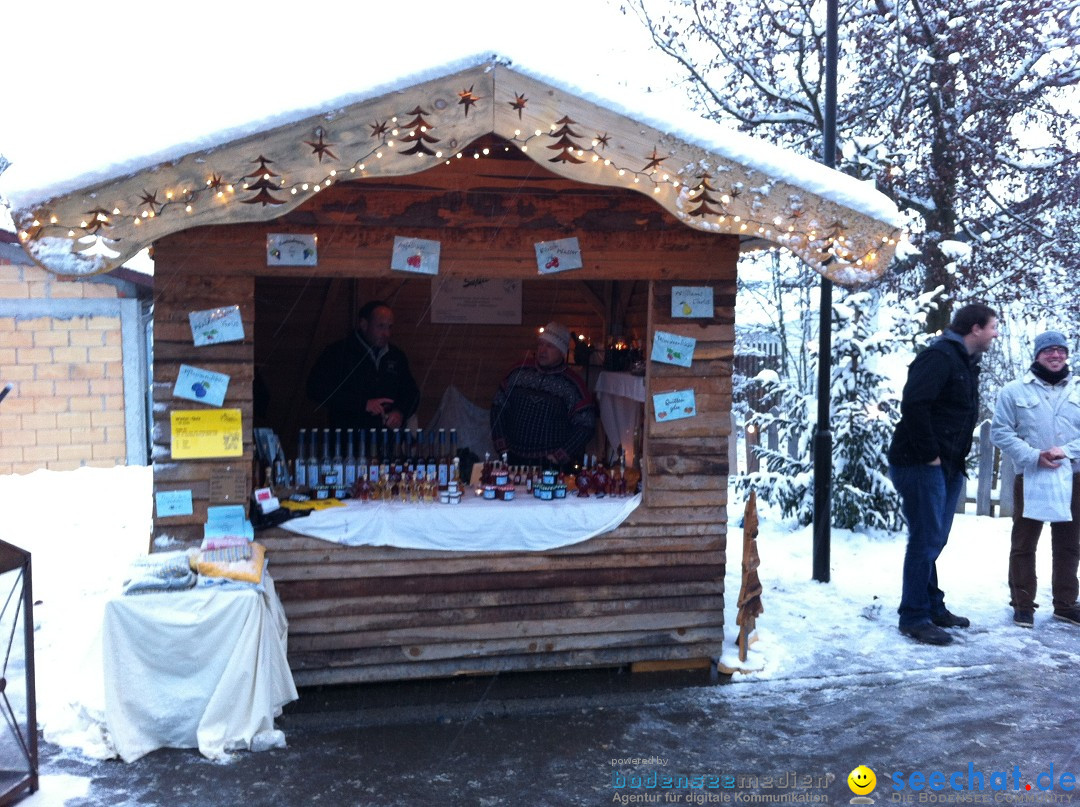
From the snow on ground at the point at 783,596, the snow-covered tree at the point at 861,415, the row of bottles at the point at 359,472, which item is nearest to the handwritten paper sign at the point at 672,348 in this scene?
the row of bottles at the point at 359,472

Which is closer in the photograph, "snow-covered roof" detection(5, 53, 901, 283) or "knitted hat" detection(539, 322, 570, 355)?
"snow-covered roof" detection(5, 53, 901, 283)

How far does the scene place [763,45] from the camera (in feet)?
29.8

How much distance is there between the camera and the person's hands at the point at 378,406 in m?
6.19

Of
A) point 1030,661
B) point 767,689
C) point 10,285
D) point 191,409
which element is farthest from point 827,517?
→ point 10,285

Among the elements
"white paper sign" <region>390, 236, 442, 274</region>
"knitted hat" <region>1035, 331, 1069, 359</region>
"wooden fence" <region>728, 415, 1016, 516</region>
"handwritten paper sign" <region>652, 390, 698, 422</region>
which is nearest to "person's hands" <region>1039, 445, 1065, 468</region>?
"knitted hat" <region>1035, 331, 1069, 359</region>

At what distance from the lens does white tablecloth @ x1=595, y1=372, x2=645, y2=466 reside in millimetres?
5719

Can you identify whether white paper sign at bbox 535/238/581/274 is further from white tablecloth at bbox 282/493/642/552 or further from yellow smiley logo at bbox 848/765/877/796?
yellow smiley logo at bbox 848/765/877/796

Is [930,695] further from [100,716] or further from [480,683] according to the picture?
[100,716]

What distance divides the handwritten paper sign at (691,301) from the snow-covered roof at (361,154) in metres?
0.78

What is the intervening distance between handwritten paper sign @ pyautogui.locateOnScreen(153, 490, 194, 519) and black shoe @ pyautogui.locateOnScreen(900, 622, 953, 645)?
428 cm

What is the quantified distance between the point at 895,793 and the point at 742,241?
3.21 meters

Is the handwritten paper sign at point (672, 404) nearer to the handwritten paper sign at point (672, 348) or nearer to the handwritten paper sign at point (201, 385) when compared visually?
the handwritten paper sign at point (672, 348)

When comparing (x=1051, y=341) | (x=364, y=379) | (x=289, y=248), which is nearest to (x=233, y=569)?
(x=289, y=248)

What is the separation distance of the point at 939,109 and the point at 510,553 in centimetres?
658
